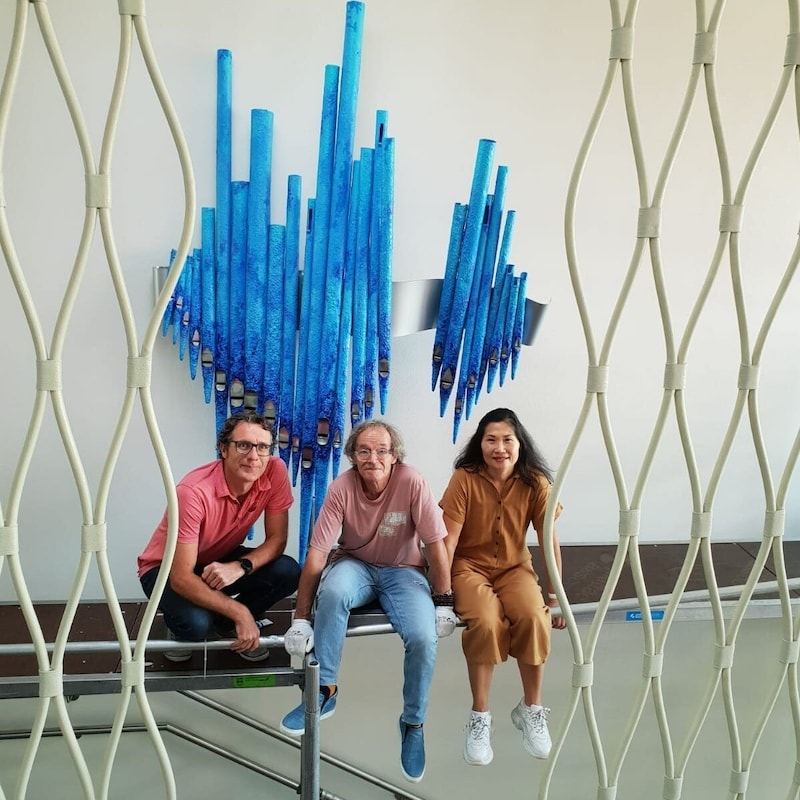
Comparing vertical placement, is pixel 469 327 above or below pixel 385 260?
below

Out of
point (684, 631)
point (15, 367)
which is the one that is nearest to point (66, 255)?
point (15, 367)

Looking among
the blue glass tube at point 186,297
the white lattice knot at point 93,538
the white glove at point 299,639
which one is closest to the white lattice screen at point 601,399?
the white lattice knot at point 93,538

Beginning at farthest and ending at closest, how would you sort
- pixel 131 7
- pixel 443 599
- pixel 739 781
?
1. pixel 443 599
2. pixel 739 781
3. pixel 131 7

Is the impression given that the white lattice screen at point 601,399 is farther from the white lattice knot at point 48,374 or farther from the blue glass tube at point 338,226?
the blue glass tube at point 338,226

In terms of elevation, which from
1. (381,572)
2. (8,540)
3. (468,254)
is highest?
(468,254)

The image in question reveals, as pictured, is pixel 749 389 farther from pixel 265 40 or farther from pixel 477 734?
pixel 265 40

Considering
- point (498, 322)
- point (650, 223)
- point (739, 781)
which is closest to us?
point (650, 223)

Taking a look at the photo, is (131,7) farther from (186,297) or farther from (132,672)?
(186,297)

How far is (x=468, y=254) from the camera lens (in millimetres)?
2678

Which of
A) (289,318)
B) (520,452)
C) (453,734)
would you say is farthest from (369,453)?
(453,734)

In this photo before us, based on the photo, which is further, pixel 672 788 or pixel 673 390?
pixel 672 788

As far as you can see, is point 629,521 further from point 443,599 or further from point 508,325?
point 508,325

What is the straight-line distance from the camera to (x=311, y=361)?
2656 mm

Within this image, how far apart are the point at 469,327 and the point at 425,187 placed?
1.67 feet
